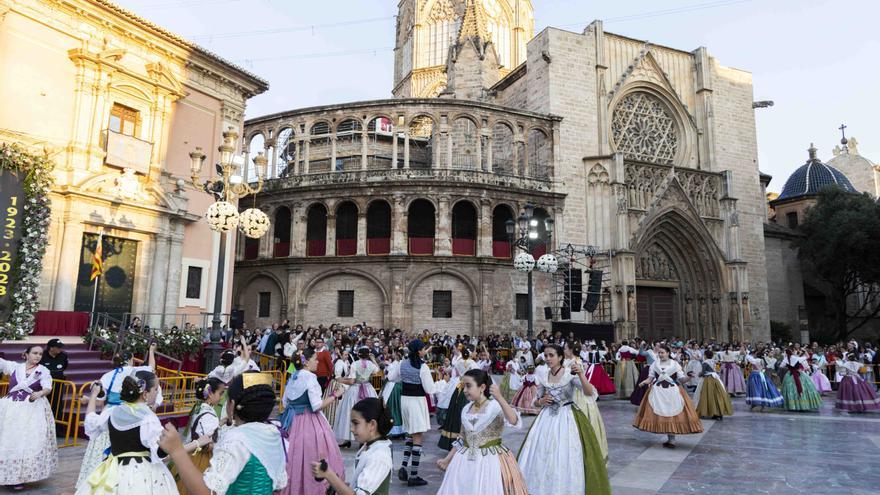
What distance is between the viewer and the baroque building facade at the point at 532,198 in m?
28.1

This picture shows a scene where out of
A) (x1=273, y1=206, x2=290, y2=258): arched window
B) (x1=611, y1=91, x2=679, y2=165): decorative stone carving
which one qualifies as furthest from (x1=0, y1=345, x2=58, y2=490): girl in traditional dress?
(x1=611, y1=91, x2=679, y2=165): decorative stone carving

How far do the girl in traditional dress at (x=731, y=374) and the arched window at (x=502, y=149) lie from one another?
57.2ft

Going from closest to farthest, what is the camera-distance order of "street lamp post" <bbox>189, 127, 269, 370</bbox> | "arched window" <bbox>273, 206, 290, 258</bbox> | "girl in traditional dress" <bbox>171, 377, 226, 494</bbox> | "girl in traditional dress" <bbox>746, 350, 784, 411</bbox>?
"girl in traditional dress" <bbox>171, 377, 226, 494</bbox> < "street lamp post" <bbox>189, 127, 269, 370</bbox> < "girl in traditional dress" <bbox>746, 350, 784, 411</bbox> < "arched window" <bbox>273, 206, 290, 258</bbox>

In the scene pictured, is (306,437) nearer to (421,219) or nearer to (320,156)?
(421,219)

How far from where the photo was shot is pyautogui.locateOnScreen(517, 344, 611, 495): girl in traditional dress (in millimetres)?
6070

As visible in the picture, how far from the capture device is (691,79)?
36531mm

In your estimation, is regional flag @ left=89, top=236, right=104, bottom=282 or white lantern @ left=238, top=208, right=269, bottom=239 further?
regional flag @ left=89, top=236, right=104, bottom=282

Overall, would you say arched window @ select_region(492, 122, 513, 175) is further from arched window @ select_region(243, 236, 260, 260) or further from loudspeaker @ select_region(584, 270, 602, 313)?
arched window @ select_region(243, 236, 260, 260)

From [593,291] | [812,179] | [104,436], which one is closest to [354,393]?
[104,436]

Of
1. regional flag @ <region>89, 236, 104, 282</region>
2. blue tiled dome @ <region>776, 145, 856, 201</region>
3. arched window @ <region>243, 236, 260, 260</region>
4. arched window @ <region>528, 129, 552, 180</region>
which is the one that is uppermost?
blue tiled dome @ <region>776, 145, 856, 201</region>

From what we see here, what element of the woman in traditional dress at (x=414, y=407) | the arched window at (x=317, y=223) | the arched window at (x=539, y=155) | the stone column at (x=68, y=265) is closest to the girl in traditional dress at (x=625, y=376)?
the woman in traditional dress at (x=414, y=407)

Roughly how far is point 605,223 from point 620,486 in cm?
2428

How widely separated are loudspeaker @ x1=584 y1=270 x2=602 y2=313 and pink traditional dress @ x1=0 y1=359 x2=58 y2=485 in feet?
74.9

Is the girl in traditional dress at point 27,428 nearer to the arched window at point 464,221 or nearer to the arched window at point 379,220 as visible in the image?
the arched window at point 379,220
